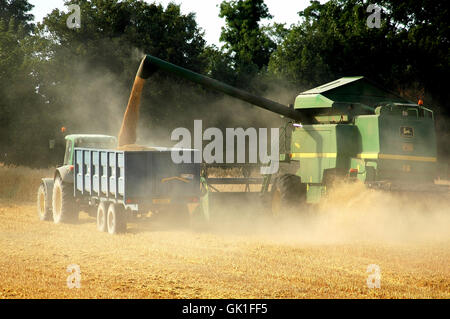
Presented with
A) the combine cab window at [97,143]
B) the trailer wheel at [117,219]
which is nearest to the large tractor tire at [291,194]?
the trailer wheel at [117,219]

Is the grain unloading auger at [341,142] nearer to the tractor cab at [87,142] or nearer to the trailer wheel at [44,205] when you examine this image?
the tractor cab at [87,142]

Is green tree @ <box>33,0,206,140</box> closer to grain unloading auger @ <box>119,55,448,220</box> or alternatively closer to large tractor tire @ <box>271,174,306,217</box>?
grain unloading auger @ <box>119,55,448,220</box>

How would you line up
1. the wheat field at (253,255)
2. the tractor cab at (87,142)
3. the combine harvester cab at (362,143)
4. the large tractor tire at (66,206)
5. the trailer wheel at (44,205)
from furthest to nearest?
the trailer wheel at (44,205), the tractor cab at (87,142), the large tractor tire at (66,206), the combine harvester cab at (362,143), the wheat field at (253,255)

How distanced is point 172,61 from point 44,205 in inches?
791

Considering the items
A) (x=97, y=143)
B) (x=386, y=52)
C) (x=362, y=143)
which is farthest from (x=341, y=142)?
(x=386, y=52)

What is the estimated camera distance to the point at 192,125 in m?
38.1

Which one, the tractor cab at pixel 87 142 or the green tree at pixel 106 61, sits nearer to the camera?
the tractor cab at pixel 87 142

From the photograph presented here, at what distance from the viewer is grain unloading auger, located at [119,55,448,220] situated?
15.4 metres

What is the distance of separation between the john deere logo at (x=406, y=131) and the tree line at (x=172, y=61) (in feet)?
64.0

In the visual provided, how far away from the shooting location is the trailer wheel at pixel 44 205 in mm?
19078

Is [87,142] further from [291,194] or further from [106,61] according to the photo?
[106,61]

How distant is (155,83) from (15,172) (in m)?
10.5

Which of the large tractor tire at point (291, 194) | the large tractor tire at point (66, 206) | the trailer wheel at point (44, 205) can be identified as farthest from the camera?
the trailer wheel at point (44, 205)
